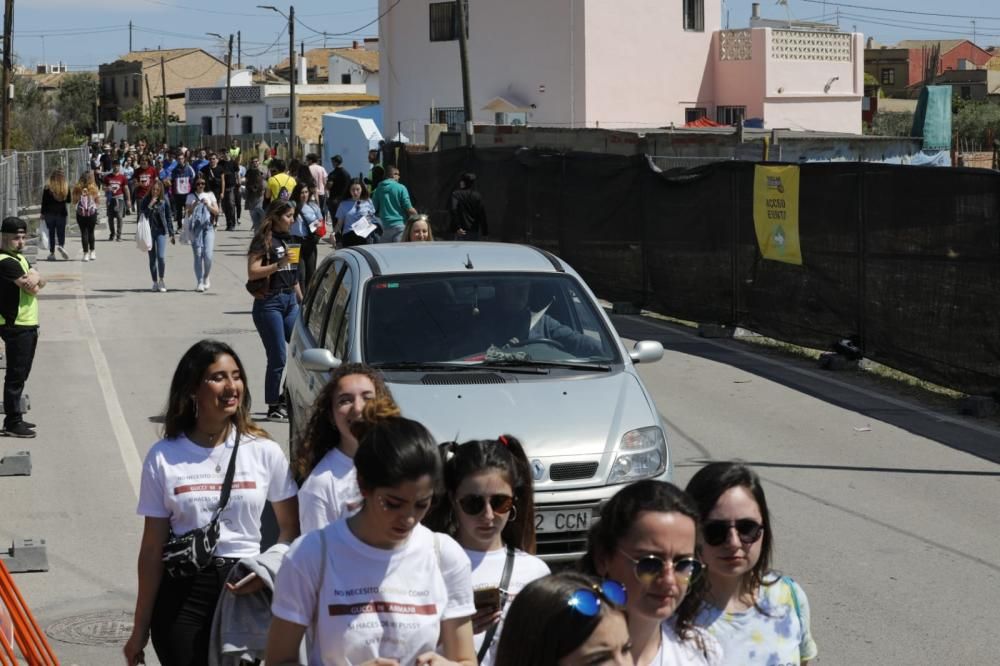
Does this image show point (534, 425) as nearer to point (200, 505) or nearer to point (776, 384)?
point (200, 505)

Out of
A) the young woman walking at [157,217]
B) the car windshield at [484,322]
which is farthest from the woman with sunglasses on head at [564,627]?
the young woman walking at [157,217]

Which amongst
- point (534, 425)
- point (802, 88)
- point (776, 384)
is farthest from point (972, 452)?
point (802, 88)

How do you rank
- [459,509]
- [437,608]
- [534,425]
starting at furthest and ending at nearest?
[534,425]
[459,509]
[437,608]

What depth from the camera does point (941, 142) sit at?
35906mm

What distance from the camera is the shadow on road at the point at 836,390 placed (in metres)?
11.6

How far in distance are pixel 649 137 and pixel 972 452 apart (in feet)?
63.5

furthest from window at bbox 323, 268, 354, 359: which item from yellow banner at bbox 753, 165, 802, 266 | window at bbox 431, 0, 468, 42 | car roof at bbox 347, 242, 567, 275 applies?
window at bbox 431, 0, 468, 42

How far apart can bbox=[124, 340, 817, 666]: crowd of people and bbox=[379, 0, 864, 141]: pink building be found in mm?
42810

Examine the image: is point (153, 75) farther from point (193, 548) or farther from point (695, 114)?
point (193, 548)

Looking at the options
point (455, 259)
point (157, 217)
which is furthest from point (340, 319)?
point (157, 217)

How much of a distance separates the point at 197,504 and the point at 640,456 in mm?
3132

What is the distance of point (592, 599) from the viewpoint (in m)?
2.66

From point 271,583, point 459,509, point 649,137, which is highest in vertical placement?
point 649,137

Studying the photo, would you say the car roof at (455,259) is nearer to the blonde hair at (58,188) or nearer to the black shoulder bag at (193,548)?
the black shoulder bag at (193,548)
